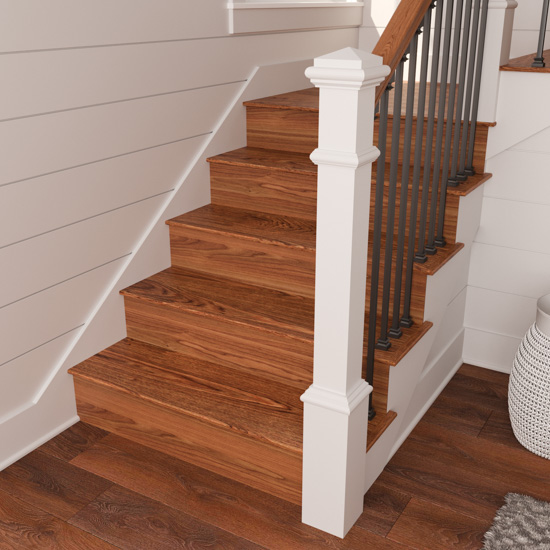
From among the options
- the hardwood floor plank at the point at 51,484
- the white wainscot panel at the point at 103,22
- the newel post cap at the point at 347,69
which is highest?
the white wainscot panel at the point at 103,22

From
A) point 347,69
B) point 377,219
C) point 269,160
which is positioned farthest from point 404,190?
point 269,160

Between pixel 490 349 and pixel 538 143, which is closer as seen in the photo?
pixel 538 143

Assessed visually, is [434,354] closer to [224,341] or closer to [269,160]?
[224,341]

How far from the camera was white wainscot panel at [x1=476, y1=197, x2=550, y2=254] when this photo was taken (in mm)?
2484

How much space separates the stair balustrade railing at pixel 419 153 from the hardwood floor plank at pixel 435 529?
31 cm

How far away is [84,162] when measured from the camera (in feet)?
7.04

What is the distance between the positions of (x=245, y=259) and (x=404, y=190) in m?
0.69

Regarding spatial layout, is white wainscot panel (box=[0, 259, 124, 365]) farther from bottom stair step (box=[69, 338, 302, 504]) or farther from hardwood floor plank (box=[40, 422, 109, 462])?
hardwood floor plank (box=[40, 422, 109, 462])

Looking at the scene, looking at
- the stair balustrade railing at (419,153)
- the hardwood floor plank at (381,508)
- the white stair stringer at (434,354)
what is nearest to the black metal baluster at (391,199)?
the stair balustrade railing at (419,153)

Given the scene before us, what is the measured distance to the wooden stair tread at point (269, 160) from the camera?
2464 mm

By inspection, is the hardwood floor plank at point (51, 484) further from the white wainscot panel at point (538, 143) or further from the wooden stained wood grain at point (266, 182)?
the white wainscot panel at point (538, 143)

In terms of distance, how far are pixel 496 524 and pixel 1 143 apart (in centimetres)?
173

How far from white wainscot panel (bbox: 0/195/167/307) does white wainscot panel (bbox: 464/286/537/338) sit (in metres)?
1.31

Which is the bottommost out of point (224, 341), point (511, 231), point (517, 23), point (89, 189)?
point (224, 341)
